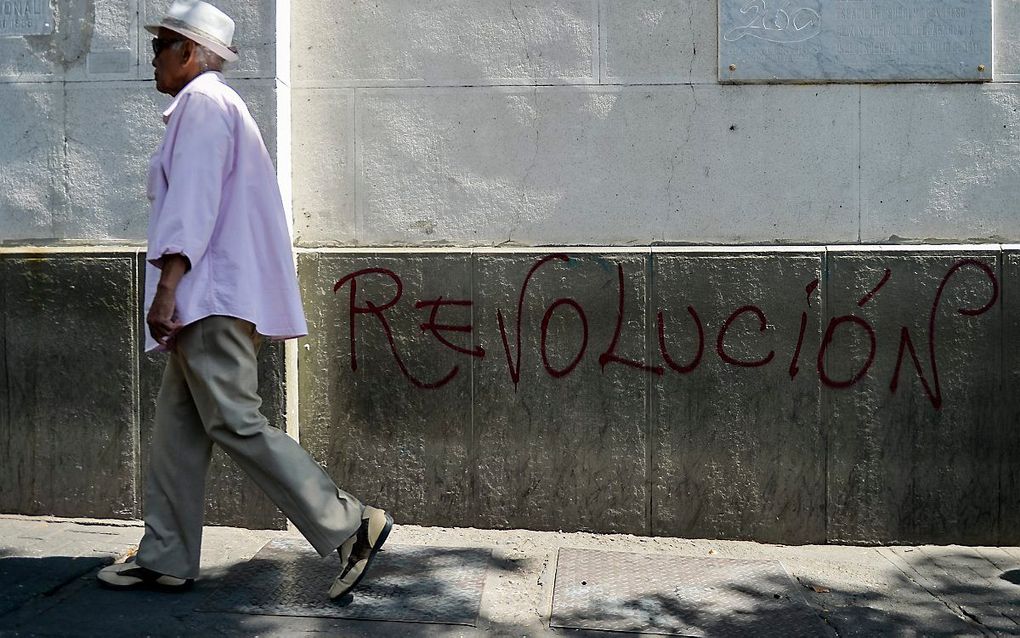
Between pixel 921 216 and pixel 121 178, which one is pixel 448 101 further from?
pixel 921 216

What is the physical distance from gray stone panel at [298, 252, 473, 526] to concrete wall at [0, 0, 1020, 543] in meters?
0.01

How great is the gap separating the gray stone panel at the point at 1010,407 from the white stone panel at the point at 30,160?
159 inches

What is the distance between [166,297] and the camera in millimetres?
2969

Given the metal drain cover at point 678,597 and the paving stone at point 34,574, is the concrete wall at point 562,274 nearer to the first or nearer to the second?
the metal drain cover at point 678,597

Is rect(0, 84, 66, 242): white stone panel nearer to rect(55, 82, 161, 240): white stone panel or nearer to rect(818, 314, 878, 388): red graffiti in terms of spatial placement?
rect(55, 82, 161, 240): white stone panel

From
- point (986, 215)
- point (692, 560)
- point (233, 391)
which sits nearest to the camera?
point (233, 391)

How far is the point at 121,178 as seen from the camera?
4.12m

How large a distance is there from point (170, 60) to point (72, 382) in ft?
5.26

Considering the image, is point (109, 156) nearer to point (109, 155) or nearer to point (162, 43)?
point (109, 155)

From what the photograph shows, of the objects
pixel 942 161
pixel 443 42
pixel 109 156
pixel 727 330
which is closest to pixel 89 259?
pixel 109 156

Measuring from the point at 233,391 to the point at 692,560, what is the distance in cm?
193

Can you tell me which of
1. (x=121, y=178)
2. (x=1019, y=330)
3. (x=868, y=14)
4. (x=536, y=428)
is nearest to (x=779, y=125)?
(x=868, y=14)

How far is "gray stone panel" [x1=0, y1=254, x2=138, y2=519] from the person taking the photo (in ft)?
13.3

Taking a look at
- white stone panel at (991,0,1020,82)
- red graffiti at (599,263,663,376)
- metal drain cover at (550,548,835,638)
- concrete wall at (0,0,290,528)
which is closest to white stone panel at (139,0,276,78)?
concrete wall at (0,0,290,528)
